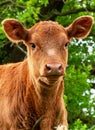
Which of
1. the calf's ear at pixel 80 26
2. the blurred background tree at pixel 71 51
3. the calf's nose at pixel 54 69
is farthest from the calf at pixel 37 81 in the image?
the blurred background tree at pixel 71 51

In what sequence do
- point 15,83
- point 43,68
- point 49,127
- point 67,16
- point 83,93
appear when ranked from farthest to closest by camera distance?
1. point 67,16
2. point 83,93
3. point 15,83
4. point 49,127
5. point 43,68

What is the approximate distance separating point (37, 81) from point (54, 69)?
→ 0.93 metres

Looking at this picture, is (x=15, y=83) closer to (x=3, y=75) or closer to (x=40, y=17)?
(x=3, y=75)

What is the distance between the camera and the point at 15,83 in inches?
382

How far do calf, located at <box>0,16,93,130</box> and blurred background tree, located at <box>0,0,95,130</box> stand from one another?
18.3 feet

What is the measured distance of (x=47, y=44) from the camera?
8633mm

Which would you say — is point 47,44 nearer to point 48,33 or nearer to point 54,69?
point 48,33

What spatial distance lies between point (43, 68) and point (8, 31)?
1556 mm

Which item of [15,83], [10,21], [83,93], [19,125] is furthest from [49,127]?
[83,93]

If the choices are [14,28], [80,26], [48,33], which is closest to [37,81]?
[48,33]

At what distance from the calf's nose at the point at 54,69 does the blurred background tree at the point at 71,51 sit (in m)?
7.18

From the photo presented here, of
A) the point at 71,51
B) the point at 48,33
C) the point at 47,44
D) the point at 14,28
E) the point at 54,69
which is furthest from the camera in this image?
the point at 71,51

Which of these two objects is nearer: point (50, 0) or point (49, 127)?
point (49, 127)

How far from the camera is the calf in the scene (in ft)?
28.3
